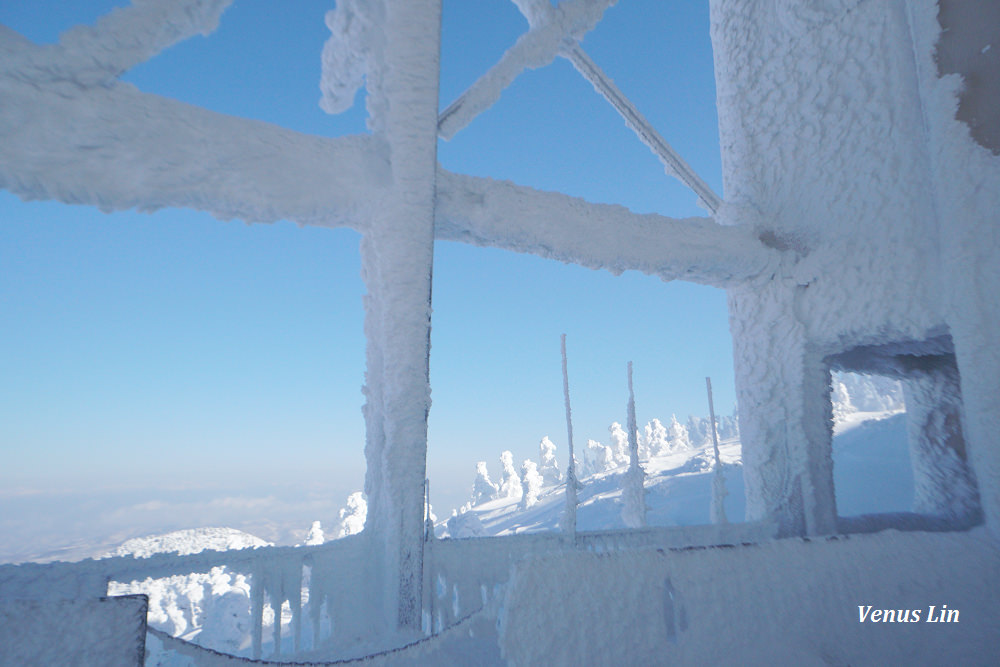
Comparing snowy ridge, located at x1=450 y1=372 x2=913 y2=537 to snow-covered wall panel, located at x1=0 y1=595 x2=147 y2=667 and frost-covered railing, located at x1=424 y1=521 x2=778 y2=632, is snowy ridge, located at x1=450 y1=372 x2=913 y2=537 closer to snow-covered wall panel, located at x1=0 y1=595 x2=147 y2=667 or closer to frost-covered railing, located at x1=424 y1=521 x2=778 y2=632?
frost-covered railing, located at x1=424 y1=521 x2=778 y2=632

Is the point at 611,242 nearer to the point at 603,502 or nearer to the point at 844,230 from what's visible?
the point at 844,230

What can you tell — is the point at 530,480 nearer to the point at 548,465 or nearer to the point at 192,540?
the point at 548,465

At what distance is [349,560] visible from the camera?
3.19m

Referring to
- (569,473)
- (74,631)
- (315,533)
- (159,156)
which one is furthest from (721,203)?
(315,533)

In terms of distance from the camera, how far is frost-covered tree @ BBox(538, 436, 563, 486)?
46.5m

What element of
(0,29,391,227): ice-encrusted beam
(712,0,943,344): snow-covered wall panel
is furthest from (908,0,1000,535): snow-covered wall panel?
(0,29,391,227): ice-encrusted beam

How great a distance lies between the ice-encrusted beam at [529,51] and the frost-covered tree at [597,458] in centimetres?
4273

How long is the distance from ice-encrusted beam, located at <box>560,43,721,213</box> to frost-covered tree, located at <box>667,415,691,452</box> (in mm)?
47338

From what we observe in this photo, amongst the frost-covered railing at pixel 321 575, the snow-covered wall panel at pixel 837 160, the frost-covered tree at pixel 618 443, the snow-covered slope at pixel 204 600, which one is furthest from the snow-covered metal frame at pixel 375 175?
the frost-covered tree at pixel 618 443

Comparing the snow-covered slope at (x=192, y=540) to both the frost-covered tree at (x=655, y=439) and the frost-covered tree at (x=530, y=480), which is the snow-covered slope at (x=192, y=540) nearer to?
the frost-covered tree at (x=530, y=480)

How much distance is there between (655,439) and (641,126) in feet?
161

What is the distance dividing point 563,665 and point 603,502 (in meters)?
26.8

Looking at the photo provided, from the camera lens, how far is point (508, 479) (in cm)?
4872

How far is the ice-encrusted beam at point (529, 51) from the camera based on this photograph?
3.98 meters
